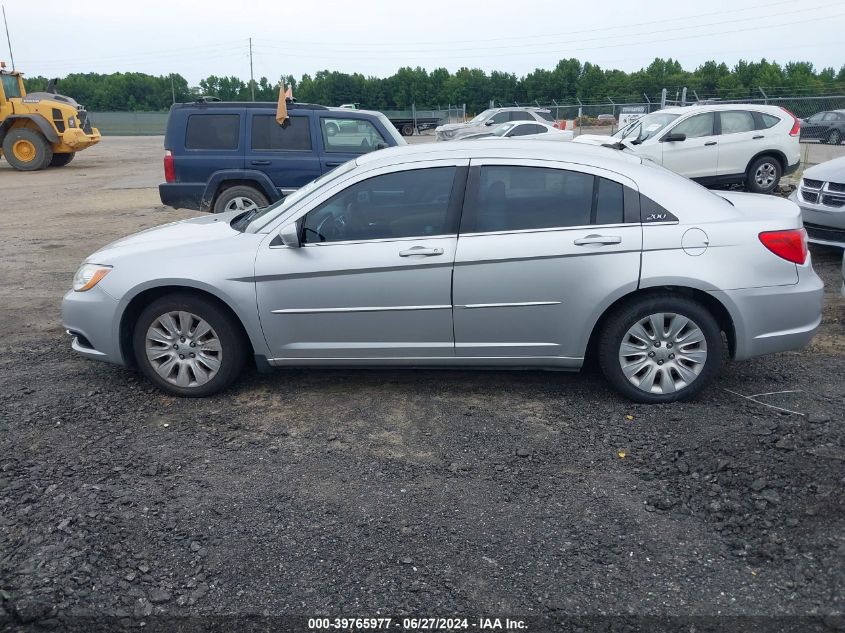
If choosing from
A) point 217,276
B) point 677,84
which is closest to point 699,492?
point 217,276

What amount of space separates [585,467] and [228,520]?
6.14 feet

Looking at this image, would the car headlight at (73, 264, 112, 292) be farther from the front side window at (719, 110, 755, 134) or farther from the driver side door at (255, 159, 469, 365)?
the front side window at (719, 110, 755, 134)

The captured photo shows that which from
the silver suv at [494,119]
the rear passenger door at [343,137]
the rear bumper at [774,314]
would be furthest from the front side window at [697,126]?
the silver suv at [494,119]

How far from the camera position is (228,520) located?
358 cm

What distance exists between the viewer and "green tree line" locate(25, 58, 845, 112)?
59.2 metres

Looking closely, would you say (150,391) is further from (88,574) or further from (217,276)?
(88,574)

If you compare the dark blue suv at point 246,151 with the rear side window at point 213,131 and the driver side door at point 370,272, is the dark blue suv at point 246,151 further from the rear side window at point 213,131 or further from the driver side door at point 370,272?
the driver side door at point 370,272

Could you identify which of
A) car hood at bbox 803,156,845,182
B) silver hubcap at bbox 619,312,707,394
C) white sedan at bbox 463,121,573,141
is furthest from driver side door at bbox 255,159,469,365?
white sedan at bbox 463,121,573,141

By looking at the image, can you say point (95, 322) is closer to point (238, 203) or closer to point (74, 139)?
point (238, 203)

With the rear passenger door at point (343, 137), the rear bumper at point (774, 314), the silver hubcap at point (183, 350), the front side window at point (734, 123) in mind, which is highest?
the front side window at point (734, 123)

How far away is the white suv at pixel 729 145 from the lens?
13750mm

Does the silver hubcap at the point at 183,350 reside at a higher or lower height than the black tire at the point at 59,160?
lower

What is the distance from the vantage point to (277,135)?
10.3 meters


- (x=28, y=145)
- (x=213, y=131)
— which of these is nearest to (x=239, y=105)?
(x=213, y=131)
